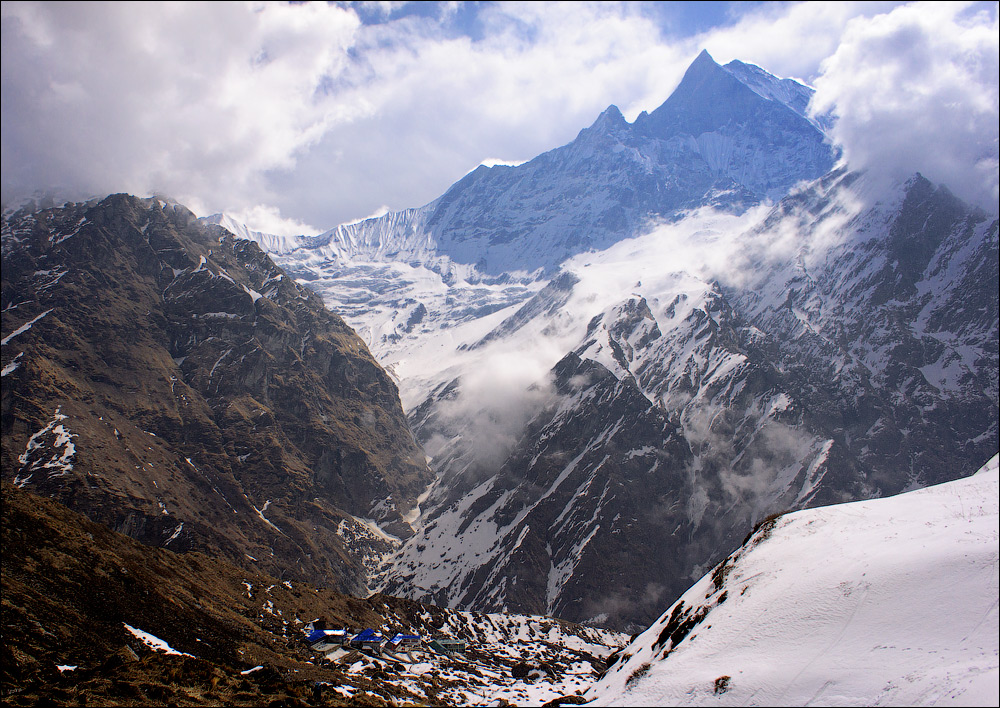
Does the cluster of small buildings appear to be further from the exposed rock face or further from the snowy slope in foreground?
the snowy slope in foreground

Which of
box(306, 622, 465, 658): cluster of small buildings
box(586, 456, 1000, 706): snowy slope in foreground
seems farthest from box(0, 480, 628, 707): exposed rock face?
box(586, 456, 1000, 706): snowy slope in foreground

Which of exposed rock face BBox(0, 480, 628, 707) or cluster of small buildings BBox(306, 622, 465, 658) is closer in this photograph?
exposed rock face BBox(0, 480, 628, 707)

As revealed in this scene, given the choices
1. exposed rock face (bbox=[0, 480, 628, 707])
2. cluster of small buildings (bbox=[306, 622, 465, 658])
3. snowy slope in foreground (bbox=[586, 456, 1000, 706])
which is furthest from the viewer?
cluster of small buildings (bbox=[306, 622, 465, 658])

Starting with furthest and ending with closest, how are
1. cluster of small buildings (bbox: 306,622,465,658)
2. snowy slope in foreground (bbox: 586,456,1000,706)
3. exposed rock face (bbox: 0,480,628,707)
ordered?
cluster of small buildings (bbox: 306,622,465,658) < exposed rock face (bbox: 0,480,628,707) < snowy slope in foreground (bbox: 586,456,1000,706)

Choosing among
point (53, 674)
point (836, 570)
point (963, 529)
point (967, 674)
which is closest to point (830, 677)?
point (967, 674)

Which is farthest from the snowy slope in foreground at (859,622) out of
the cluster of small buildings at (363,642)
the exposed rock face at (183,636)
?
the cluster of small buildings at (363,642)

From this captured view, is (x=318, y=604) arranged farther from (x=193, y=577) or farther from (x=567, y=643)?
(x=567, y=643)

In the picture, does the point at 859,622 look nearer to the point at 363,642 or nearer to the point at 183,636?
the point at 183,636
